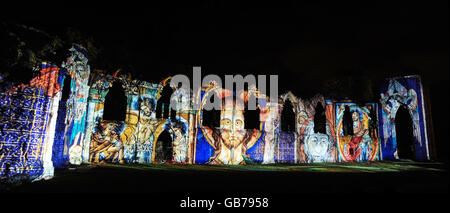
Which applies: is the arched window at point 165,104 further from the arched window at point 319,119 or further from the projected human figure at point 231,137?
the arched window at point 319,119

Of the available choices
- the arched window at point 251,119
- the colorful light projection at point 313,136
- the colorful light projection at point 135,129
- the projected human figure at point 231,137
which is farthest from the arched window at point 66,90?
the colorful light projection at point 313,136

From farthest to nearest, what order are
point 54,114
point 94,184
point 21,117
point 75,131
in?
point 75,131 → point 54,114 → point 21,117 → point 94,184

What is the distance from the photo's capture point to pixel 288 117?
16750 millimetres

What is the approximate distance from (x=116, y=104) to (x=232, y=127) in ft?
20.6

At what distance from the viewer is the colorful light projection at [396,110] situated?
17.1 metres

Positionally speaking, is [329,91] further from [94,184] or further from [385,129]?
[94,184]

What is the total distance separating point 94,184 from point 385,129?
1854cm

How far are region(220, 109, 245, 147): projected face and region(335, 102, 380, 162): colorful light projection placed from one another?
7.20 meters

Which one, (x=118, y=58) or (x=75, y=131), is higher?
(x=118, y=58)

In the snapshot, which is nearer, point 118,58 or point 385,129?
point 118,58

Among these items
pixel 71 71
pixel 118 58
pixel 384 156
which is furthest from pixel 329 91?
Answer: pixel 71 71

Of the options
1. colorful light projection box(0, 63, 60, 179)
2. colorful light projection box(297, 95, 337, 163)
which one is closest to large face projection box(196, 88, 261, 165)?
colorful light projection box(297, 95, 337, 163)
